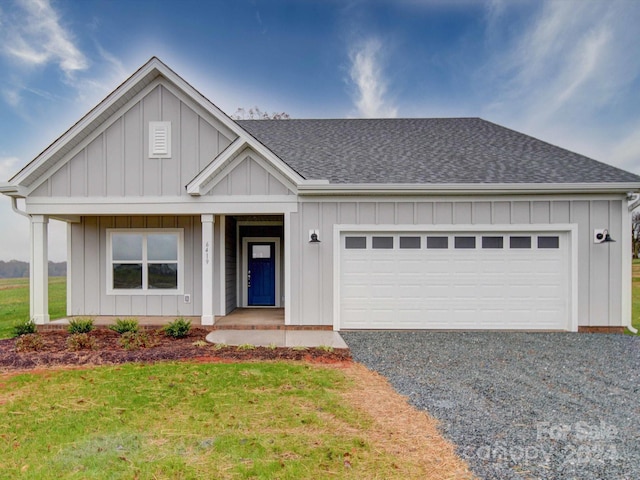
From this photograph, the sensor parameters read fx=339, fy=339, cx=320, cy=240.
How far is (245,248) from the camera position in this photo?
10422 mm

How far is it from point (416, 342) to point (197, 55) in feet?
46.6

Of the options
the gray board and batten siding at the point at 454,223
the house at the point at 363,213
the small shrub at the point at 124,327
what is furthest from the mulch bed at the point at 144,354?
the gray board and batten siding at the point at 454,223

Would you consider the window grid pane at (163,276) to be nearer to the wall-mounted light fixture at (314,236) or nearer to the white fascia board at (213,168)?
the white fascia board at (213,168)

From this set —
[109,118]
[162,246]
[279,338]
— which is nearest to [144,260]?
[162,246]

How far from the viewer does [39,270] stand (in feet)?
25.7

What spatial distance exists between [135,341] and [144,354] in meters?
0.68

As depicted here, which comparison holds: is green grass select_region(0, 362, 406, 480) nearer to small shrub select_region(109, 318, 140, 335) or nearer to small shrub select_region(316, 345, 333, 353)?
small shrub select_region(316, 345, 333, 353)

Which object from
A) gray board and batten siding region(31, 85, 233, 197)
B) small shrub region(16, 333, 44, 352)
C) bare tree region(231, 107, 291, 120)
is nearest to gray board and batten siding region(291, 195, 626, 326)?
gray board and batten siding region(31, 85, 233, 197)

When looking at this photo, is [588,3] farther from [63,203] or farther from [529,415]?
[63,203]

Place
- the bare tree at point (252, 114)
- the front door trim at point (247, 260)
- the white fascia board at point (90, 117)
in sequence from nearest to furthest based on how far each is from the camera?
1. the white fascia board at point (90, 117)
2. the front door trim at point (247, 260)
3. the bare tree at point (252, 114)

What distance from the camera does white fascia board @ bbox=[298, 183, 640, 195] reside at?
7500 millimetres

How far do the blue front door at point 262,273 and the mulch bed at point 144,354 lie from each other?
3.96 meters

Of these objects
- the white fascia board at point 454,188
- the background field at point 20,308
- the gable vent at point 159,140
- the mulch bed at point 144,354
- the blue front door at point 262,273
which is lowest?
the background field at point 20,308

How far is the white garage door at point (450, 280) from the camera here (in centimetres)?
787
